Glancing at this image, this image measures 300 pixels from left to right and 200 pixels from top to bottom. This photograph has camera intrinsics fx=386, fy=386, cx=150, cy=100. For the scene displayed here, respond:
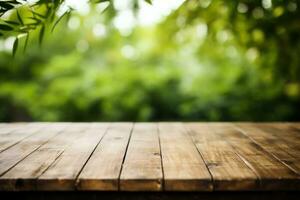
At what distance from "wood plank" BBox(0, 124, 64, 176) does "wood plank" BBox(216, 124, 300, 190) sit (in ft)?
3.27

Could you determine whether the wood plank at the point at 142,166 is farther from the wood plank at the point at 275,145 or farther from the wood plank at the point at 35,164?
the wood plank at the point at 275,145

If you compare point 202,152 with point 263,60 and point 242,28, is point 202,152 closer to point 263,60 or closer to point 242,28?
point 242,28

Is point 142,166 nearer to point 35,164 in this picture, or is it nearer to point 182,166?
point 182,166

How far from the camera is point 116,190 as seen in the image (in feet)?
4.61

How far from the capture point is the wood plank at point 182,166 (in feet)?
4.54

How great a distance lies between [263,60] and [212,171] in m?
3.95

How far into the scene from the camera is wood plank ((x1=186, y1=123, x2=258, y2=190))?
1.39m

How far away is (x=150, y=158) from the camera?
68.0 inches

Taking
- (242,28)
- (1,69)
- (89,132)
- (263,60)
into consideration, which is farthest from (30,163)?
(1,69)

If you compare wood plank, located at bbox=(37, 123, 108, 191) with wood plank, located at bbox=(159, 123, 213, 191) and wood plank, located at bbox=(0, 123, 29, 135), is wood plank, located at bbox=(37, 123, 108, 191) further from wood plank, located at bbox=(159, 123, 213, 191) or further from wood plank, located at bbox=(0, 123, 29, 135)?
wood plank, located at bbox=(0, 123, 29, 135)

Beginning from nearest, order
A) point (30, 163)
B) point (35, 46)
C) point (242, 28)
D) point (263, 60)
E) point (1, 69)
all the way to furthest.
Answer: point (30, 163) → point (242, 28) → point (263, 60) → point (1, 69) → point (35, 46)

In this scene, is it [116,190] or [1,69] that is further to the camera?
[1,69]

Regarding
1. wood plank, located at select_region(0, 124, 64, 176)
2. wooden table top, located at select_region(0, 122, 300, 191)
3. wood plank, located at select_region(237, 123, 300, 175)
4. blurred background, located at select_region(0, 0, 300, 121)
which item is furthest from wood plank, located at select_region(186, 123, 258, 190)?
blurred background, located at select_region(0, 0, 300, 121)

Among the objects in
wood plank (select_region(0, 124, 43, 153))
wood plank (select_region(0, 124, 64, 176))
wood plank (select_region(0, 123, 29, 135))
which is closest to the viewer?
wood plank (select_region(0, 124, 64, 176))
